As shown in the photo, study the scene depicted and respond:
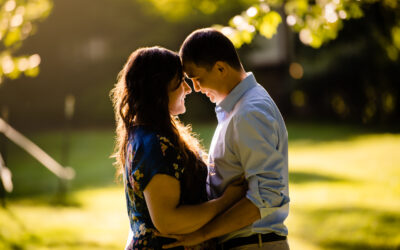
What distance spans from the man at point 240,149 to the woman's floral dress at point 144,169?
0.55 feet

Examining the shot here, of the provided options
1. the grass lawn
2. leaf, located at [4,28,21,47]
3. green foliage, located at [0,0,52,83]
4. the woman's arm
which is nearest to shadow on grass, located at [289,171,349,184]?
the grass lawn

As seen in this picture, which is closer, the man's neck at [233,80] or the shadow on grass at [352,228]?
the man's neck at [233,80]

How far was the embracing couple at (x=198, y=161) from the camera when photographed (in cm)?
207

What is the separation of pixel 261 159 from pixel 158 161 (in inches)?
19.0

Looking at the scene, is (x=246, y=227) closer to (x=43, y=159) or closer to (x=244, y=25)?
(x=244, y=25)

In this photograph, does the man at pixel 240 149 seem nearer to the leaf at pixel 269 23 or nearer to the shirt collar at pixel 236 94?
the shirt collar at pixel 236 94

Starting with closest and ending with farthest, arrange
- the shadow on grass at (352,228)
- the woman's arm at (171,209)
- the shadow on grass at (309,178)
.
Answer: the woman's arm at (171,209) < the shadow on grass at (352,228) < the shadow on grass at (309,178)

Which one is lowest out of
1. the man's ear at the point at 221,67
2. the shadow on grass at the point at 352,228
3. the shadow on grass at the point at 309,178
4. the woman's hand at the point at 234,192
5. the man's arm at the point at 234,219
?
the man's arm at the point at 234,219

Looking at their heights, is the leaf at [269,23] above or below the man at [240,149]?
above

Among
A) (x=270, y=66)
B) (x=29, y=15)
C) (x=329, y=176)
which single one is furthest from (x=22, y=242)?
(x=270, y=66)

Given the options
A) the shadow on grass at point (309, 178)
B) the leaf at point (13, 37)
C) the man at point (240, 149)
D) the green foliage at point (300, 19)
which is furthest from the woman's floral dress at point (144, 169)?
the shadow on grass at point (309, 178)

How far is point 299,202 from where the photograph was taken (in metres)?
9.16

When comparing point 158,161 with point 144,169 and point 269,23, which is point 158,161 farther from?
point 269,23

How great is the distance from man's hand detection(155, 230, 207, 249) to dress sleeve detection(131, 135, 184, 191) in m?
0.28
